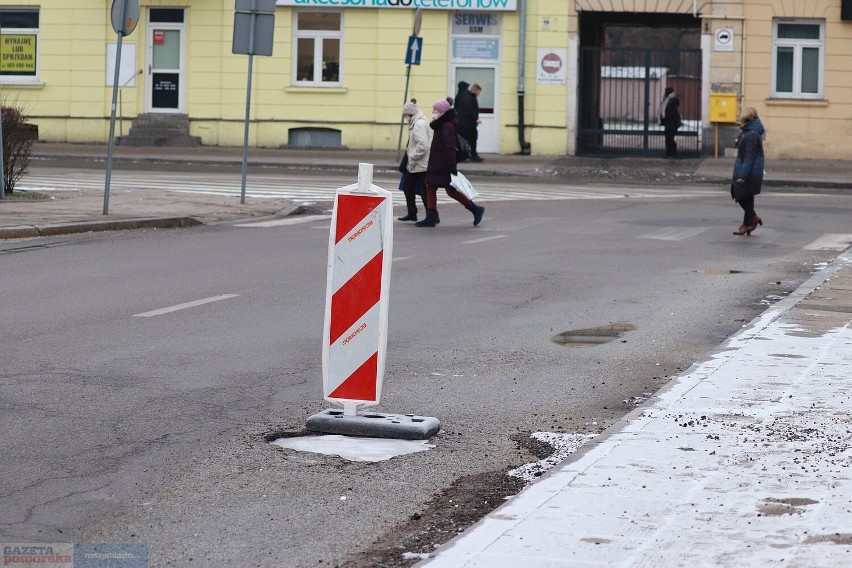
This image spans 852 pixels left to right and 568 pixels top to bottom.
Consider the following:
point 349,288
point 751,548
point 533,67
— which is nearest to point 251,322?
point 349,288

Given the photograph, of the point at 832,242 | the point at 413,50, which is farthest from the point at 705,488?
the point at 413,50

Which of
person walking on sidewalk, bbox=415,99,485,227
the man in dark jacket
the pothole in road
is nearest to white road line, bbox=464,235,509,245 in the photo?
person walking on sidewalk, bbox=415,99,485,227

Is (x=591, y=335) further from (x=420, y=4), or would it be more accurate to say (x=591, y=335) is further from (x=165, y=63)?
(x=165, y=63)

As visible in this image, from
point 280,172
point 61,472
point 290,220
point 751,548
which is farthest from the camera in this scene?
point 280,172

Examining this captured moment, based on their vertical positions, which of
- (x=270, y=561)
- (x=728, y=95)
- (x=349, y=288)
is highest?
(x=728, y=95)

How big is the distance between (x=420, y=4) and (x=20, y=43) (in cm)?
1061

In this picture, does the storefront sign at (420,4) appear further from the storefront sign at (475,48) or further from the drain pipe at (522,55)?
the storefront sign at (475,48)

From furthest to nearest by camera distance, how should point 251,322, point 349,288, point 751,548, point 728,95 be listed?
point 728,95
point 251,322
point 349,288
point 751,548

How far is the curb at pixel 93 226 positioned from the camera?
1625cm

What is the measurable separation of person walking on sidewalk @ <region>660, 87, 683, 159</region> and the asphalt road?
16828 millimetres

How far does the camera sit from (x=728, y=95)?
1336 inches

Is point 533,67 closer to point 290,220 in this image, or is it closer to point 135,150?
point 135,150

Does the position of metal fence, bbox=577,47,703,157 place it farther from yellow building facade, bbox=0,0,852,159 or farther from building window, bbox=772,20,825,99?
building window, bbox=772,20,825,99

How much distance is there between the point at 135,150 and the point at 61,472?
29785mm
